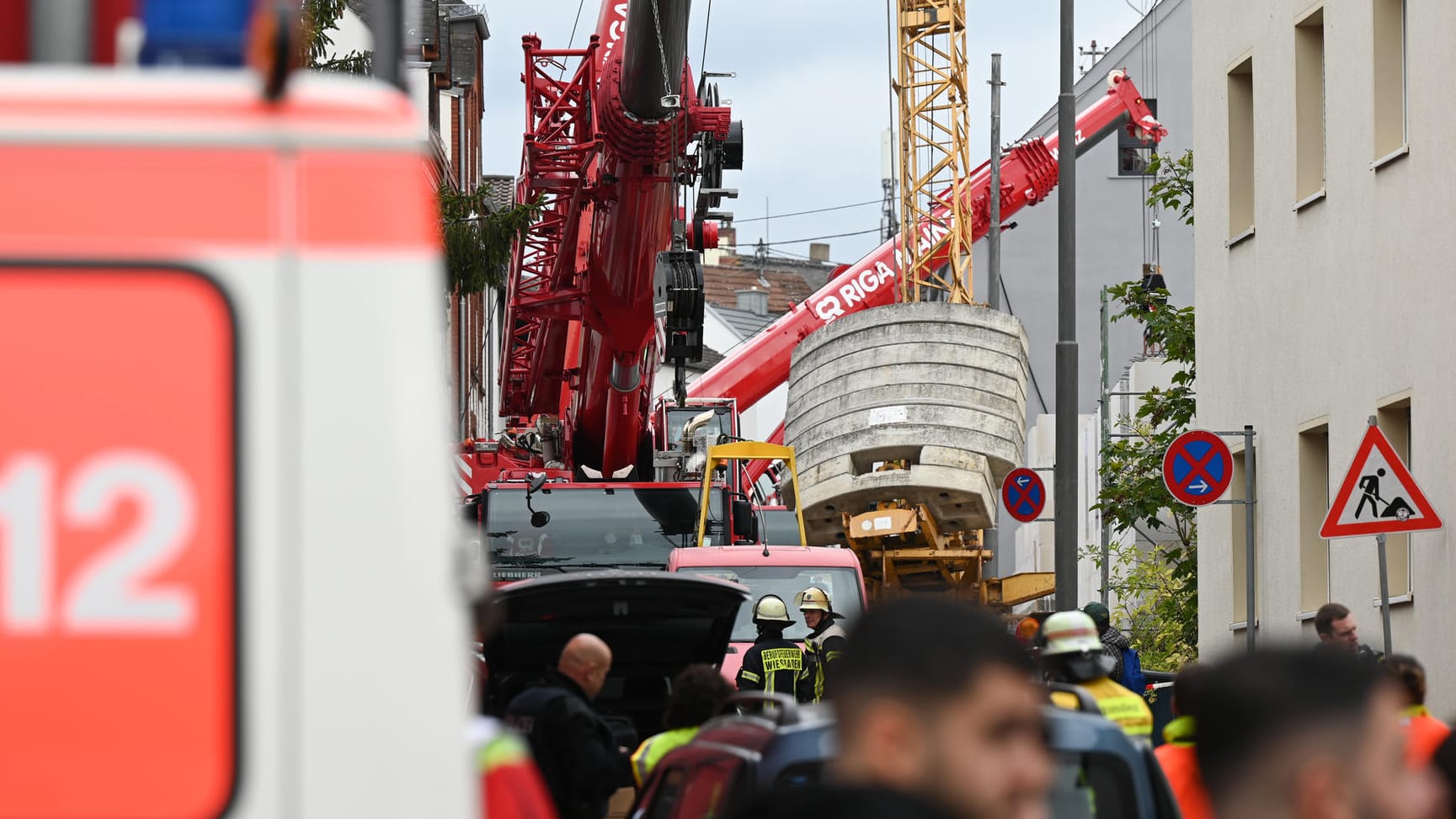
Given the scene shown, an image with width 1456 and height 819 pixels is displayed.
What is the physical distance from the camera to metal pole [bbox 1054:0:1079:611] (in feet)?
69.0

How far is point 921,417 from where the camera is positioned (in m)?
32.4

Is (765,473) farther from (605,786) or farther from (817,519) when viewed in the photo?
(605,786)

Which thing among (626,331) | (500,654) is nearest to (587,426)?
(626,331)

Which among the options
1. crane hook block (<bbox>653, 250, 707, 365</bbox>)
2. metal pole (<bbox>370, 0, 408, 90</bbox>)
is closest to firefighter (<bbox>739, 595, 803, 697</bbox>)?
crane hook block (<bbox>653, 250, 707, 365</bbox>)

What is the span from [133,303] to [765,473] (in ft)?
97.5

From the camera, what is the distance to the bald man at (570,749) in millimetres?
8414

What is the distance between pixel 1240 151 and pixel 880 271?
20.0 metres

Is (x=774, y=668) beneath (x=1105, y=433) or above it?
beneath

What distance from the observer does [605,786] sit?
846cm

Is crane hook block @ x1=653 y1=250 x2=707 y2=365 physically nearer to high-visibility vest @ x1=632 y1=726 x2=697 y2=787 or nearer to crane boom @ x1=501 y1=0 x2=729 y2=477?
crane boom @ x1=501 y1=0 x2=729 y2=477

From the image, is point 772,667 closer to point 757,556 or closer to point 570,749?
point 757,556

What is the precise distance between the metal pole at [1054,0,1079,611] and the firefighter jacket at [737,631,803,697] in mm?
7184

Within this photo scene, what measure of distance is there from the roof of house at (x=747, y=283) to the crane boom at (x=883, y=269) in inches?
1784

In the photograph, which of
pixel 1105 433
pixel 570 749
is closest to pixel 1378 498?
pixel 570 749
